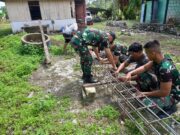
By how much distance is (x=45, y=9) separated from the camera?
12641 mm

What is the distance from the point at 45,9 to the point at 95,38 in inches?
414

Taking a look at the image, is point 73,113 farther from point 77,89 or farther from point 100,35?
point 100,35

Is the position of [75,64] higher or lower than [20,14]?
lower

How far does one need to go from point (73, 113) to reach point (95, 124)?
0.50 metres

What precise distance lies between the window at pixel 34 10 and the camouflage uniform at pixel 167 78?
12.1 m

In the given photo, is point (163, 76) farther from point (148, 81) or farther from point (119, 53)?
point (119, 53)

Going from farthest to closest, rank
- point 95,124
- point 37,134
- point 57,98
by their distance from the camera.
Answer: point 57,98, point 95,124, point 37,134

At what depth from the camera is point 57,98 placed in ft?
11.4

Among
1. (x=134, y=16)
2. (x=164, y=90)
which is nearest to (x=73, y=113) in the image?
(x=164, y=90)

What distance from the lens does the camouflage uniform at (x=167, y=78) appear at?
87.6 inches

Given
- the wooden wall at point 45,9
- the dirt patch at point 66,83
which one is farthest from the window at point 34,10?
the dirt patch at point 66,83

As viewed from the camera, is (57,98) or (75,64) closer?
(57,98)

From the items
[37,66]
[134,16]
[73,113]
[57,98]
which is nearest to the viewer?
[73,113]

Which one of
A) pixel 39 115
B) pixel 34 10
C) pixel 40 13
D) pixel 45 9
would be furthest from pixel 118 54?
pixel 34 10
